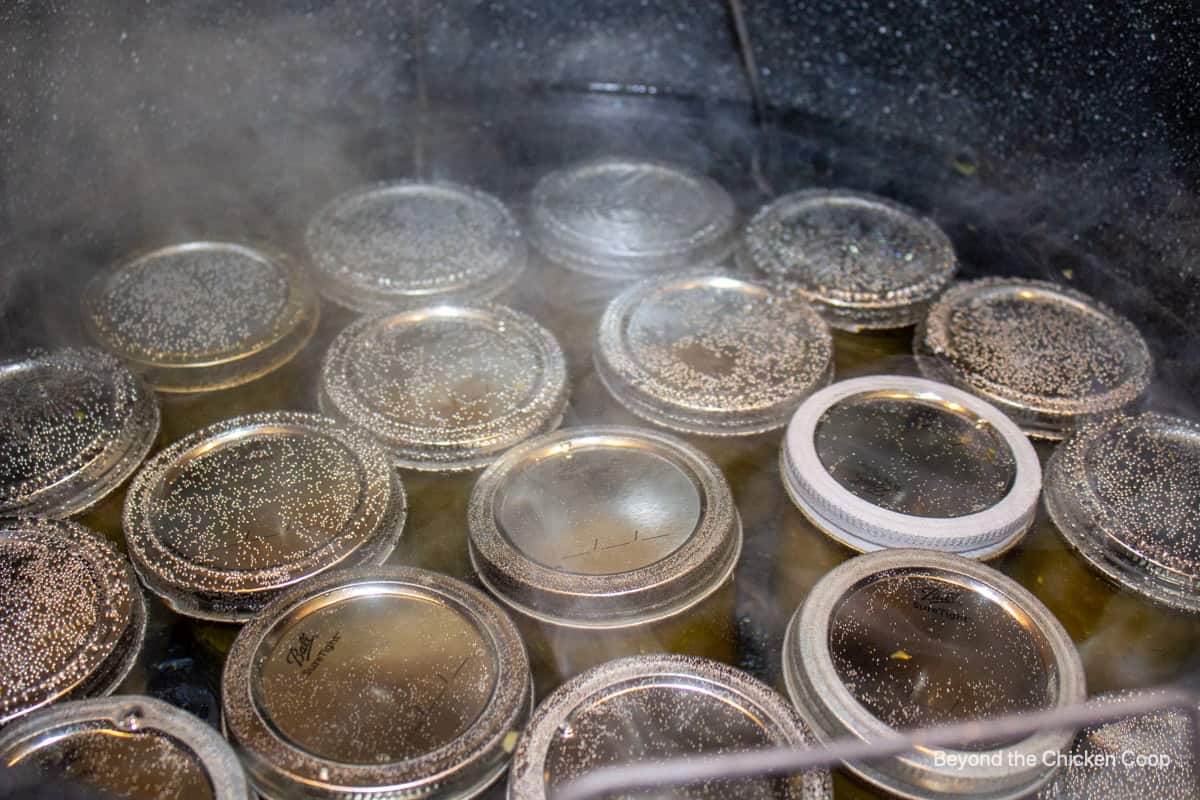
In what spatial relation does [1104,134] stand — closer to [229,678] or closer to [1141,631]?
[1141,631]

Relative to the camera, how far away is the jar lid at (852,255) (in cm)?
178

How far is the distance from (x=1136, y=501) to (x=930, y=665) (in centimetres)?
48

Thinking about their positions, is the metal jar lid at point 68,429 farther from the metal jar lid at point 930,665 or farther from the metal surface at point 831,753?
the metal jar lid at point 930,665

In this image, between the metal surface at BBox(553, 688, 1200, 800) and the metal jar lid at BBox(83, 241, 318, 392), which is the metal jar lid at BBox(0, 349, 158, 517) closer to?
the metal jar lid at BBox(83, 241, 318, 392)

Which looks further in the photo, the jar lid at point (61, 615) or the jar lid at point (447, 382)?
the jar lid at point (447, 382)

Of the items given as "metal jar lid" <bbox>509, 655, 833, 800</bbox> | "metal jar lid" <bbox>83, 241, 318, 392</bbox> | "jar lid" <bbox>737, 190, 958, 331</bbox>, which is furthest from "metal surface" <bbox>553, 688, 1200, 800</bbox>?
"metal jar lid" <bbox>83, 241, 318, 392</bbox>

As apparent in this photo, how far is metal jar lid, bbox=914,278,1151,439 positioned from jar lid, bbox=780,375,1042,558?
8 centimetres

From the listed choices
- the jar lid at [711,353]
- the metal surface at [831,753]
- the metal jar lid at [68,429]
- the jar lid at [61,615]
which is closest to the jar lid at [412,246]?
the jar lid at [711,353]

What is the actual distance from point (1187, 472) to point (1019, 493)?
30 centimetres

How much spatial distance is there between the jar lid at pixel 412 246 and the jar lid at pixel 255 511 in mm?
357

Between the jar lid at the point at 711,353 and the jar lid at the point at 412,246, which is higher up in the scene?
the jar lid at the point at 412,246

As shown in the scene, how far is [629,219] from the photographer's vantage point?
197 cm

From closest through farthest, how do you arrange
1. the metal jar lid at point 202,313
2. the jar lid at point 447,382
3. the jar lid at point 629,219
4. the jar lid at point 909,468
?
the jar lid at point 909,468 → the jar lid at point 447,382 → the metal jar lid at point 202,313 → the jar lid at point 629,219

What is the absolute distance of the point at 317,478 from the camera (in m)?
1.42
